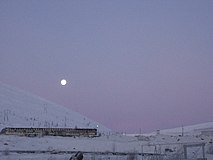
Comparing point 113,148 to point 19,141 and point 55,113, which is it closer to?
point 19,141

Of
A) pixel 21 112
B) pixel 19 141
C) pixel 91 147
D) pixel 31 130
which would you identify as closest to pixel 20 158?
pixel 19 141

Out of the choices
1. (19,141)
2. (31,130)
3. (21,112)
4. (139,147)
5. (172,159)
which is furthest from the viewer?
(21,112)

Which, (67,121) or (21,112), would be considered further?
(67,121)

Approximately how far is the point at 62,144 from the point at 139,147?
945 centimetres

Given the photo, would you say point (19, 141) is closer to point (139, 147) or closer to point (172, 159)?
point (139, 147)

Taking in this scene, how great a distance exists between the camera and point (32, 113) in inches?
3971

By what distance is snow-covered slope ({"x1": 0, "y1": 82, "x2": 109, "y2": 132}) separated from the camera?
8851 centimetres

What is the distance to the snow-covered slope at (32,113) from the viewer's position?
8851 cm

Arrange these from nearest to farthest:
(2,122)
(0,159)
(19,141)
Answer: (0,159) → (19,141) → (2,122)

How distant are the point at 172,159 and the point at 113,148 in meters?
17.3

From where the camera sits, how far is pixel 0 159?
93.2 feet

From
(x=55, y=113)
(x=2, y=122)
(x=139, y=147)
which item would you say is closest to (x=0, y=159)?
(x=139, y=147)

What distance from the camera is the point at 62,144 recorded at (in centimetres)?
4731

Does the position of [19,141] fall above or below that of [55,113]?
below
